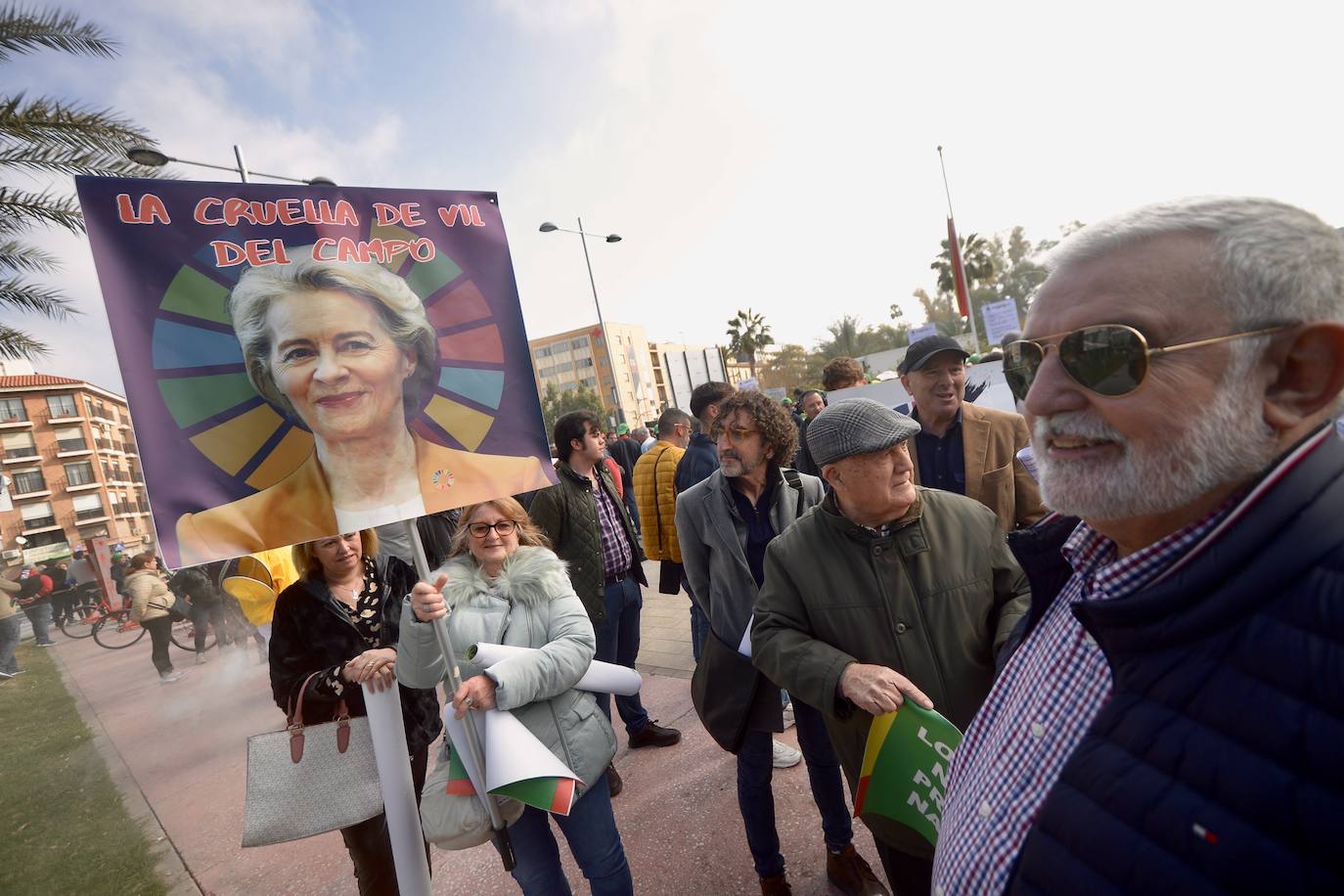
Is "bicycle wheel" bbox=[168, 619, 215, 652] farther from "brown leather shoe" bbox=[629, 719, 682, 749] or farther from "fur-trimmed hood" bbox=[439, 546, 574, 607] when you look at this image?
"fur-trimmed hood" bbox=[439, 546, 574, 607]

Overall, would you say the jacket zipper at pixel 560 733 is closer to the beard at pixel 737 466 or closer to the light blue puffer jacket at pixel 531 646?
the light blue puffer jacket at pixel 531 646

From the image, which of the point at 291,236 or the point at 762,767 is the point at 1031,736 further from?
the point at 291,236

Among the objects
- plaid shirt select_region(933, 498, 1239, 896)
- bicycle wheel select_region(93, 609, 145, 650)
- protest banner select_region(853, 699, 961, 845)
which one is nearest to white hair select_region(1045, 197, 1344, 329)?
plaid shirt select_region(933, 498, 1239, 896)

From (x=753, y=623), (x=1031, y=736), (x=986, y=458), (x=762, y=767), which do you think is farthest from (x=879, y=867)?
(x=1031, y=736)

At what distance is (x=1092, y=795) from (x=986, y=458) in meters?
2.43

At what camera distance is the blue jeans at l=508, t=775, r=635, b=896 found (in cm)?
221

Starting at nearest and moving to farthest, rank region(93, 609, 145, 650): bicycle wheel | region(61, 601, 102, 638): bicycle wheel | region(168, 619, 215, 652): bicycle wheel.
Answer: region(168, 619, 215, 652): bicycle wheel, region(93, 609, 145, 650): bicycle wheel, region(61, 601, 102, 638): bicycle wheel

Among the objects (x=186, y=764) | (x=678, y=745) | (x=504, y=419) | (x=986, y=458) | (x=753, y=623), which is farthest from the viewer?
(x=186, y=764)

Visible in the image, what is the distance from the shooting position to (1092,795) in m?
0.80

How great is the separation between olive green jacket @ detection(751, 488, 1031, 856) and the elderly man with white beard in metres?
0.71

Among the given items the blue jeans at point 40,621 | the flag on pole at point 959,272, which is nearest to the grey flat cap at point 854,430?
the blue jeans at point 40,621

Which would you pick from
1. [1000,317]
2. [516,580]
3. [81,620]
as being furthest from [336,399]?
[81,620]

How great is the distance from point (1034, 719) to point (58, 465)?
87.4 metres

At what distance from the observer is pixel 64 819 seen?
15.0 feet
